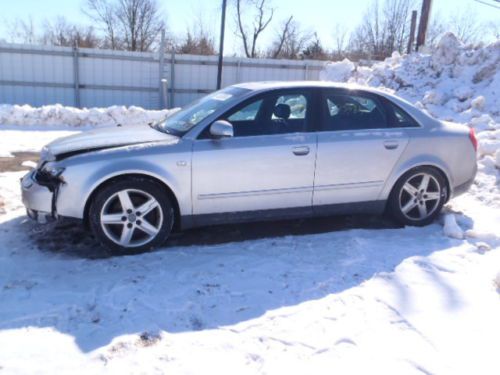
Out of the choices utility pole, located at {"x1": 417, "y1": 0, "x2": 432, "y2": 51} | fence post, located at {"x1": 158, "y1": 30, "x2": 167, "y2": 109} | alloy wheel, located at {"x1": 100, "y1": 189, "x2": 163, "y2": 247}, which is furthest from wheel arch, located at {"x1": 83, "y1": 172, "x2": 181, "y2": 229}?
utility pole, located at {"x1": 417, "y1": 0, "x2": 432, "y2": 51}

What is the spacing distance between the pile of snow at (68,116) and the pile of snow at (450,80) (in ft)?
20.3

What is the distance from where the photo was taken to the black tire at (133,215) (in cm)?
416

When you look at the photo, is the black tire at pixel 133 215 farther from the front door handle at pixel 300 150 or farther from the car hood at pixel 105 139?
the front door handle at pixel 300 150

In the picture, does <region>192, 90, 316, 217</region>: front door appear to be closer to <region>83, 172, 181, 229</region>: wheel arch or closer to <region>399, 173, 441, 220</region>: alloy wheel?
<region>83, 172, 181, 229</region>: wheel arch

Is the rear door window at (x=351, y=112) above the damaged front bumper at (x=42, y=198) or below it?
above

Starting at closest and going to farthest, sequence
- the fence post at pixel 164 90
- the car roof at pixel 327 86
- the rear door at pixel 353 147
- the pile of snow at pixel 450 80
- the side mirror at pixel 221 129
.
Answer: the side mirror at pixel 221 129, the rear door at pixel 353 147, the car roof at pixel 327 86, the pile of snow at pixel 450 80, the fence post at pixel 164 90

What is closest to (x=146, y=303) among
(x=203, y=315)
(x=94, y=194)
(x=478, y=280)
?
(x=203, y=315)

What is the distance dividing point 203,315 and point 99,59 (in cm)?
1561

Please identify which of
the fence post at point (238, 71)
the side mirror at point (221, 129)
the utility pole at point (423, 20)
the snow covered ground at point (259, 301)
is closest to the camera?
the snow covered ground at point (259, 301)

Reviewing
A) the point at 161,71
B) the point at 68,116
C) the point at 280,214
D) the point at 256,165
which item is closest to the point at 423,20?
the point at 161,71

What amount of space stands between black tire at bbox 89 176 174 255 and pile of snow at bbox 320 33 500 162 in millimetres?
6243

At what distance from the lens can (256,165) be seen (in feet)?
14.7

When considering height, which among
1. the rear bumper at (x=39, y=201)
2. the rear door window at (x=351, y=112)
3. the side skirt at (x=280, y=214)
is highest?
the rear door window at (x=351, y=112)

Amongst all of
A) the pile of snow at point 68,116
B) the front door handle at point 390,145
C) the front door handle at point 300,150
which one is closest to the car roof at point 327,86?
the front door handle at point 390,145
